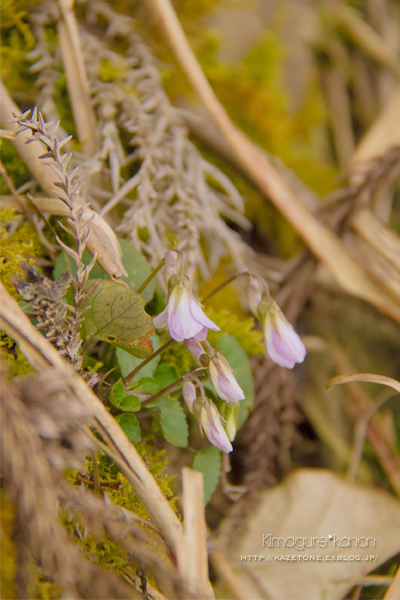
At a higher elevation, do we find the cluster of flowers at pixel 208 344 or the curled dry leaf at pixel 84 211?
the curled dry leaf at pixel 84 211

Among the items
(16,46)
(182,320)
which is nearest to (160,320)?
(182,320)

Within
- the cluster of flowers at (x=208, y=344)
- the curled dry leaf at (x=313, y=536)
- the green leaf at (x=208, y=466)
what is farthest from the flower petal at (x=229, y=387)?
the curled dry leaf at (x=313, y=536)

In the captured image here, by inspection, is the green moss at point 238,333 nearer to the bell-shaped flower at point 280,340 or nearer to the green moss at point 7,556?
the bell-shaped flower at point 280,340

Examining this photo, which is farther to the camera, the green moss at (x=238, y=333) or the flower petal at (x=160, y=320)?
the green moss at (x=238, y=333)

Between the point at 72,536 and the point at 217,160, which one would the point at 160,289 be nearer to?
the point at 72,536

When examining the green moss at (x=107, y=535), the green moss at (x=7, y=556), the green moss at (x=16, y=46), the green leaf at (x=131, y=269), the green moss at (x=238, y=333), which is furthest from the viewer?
the green moss at (x=16, y=46)

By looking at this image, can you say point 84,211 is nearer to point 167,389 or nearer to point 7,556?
point 167,389
